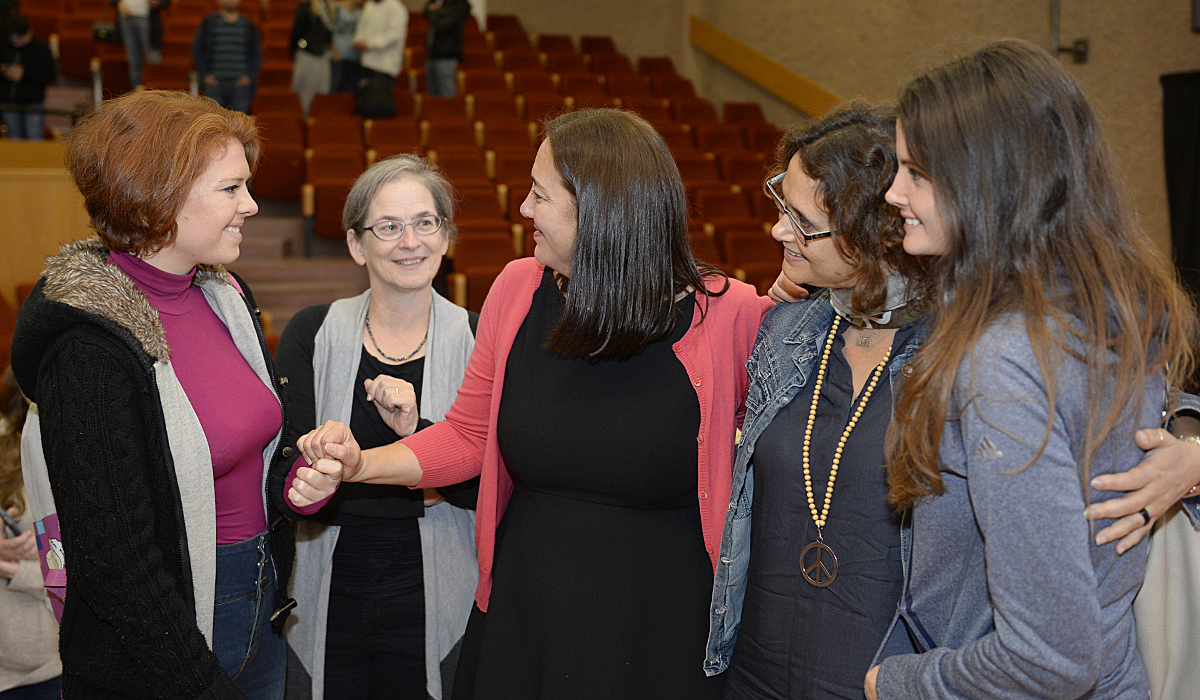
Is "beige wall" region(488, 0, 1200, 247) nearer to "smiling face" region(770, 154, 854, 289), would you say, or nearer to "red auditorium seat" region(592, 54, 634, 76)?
"smiling face" region(770, 154, 854, 289)

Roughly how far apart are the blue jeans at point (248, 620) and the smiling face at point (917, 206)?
1.35 meters

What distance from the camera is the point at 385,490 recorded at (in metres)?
2.07

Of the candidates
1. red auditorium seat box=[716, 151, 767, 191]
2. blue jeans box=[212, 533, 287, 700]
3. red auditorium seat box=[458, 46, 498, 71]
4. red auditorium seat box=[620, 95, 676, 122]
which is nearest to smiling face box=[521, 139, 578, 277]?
blue jeans box=[212, 533, 287, 700]

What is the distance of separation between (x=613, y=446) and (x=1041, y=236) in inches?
31.2

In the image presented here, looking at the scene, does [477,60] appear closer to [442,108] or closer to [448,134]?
[442,108]

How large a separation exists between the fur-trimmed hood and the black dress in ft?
2.15

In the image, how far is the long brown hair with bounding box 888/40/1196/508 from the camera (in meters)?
1.03

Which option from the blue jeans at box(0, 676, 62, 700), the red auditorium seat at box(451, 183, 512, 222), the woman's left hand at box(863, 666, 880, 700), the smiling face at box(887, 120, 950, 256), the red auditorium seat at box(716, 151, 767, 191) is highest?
the red auditorium seat at box(716, 151, 767, 191)

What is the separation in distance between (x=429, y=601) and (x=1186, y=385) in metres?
1.61

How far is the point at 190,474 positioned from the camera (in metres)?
1.49

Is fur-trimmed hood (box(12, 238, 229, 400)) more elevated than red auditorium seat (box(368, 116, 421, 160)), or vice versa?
red auditorium seat (box(368, 116, 421, 160))

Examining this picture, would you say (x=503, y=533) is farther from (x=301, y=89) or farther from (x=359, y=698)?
(x=301, y=89)

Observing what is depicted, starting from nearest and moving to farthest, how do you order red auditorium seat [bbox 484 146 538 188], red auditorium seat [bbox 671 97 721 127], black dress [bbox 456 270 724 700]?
1. black dress [bbox 456 270 724 700]
2. red auditorium seat [bbox 484 146 538 188]
3. red auditorium seat [bbox 671 97 721 127]

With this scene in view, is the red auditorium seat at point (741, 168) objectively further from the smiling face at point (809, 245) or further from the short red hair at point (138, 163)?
the short red hair at point (138, 163)
